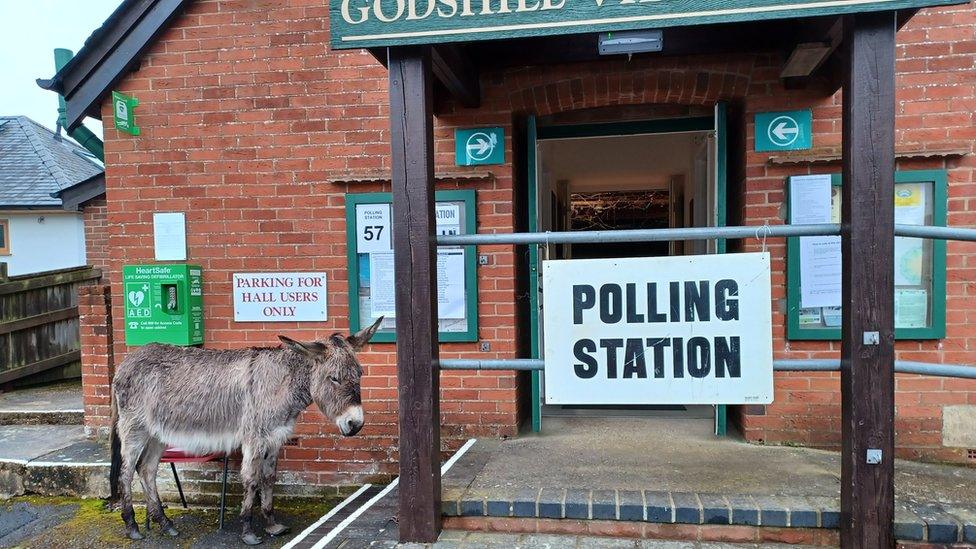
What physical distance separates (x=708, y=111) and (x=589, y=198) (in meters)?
4.34

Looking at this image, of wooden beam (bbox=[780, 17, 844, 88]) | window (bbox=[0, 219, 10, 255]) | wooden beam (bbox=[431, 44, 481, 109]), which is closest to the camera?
wooden beam (bbox=[780, 17, 844, 88])

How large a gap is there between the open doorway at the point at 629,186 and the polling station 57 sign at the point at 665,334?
1598 mm

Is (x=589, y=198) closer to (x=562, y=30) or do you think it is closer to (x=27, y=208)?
(x=562, y=30)

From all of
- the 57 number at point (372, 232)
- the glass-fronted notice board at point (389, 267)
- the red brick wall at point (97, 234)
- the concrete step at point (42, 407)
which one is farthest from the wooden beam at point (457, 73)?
the red brick wall at point (97, 234)

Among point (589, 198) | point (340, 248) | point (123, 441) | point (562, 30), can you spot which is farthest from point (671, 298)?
point (589, 198)

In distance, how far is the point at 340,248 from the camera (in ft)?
14.9

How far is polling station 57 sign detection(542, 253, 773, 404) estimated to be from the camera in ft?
9.14

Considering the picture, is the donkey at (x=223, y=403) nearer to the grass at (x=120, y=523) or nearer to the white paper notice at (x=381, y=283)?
the grass at (x=120, y=523)

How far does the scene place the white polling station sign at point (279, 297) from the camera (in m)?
4.57

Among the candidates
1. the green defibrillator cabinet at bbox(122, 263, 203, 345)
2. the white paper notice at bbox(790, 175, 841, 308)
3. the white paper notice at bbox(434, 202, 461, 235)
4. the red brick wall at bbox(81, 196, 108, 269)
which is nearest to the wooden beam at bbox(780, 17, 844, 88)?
the white paper notice at bbox(790, 175, 841, 308)

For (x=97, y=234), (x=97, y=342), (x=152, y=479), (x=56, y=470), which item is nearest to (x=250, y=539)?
(x=152, y=479)

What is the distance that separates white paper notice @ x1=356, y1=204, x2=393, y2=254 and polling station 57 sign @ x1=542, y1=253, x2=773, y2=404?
6.43ft

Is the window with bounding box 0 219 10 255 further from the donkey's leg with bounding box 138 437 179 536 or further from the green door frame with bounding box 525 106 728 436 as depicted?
the green door frame with bounding box 525 106 728 436

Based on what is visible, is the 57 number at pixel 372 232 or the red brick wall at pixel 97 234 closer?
the 57 number at pixel 372 232
